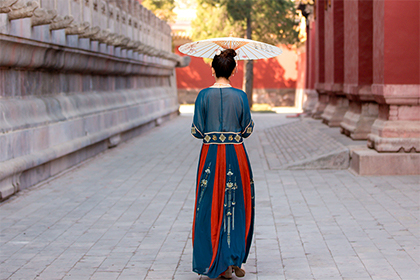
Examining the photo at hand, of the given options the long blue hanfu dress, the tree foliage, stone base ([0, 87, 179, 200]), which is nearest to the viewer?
the long blue hanfu dress

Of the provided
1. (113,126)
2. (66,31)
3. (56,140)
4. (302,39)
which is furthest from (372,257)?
(302,39)

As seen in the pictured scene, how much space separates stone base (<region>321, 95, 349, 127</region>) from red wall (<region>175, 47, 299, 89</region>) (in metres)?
18.9

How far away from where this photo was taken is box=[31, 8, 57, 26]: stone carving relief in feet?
25.0

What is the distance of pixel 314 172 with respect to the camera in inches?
370

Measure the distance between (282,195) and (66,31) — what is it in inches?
180

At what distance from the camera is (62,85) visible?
9.97 meters

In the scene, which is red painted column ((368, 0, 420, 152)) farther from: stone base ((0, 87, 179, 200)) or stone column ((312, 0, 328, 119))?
stone column ((312, 0, 328, 119))

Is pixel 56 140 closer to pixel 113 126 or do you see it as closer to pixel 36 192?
pixel 36 192

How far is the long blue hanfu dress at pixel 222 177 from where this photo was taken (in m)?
4.34

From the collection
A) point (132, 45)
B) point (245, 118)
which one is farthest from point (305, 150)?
point (245, 118)

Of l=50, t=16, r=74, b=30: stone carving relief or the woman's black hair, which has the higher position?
l=50, t=16, r=74, b=30: stone carving relief

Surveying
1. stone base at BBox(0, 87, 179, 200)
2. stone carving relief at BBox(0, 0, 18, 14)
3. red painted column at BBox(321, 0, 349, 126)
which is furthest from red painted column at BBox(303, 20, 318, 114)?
stone carving relief at BBox(0, 0, 18, 14)

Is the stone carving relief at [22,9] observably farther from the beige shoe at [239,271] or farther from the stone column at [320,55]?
the stone column at [320,55]

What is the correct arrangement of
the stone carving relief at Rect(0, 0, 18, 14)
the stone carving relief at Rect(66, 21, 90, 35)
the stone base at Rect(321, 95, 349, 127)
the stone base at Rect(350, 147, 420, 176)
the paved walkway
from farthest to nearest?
the stone base at Rect(321, 95, 349, 127) < the stone carving relief at Rect(66, 21, 90, 35) < the stone base at Rect(350, 147, 420, 176) < the stone carving relief at Rect(0, 0, 18, 14) < the paved walkway
